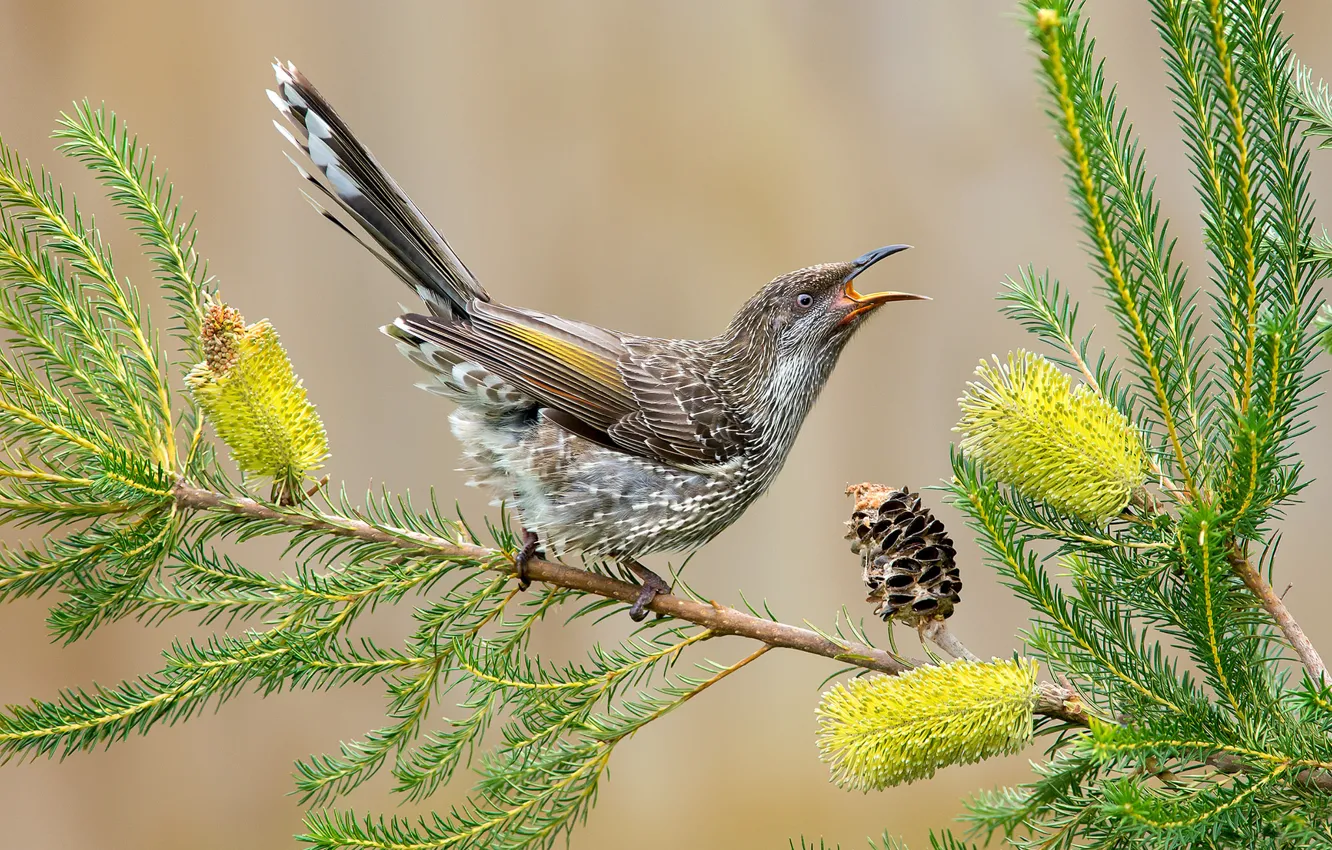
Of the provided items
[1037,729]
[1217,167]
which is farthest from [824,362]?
[1217,167]

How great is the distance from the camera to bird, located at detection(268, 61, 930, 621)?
5.61ft

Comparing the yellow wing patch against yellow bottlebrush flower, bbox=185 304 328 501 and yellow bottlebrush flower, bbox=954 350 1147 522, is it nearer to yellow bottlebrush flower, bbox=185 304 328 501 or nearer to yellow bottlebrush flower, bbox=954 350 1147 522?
yellow bottlebrush flower, bbox=185 304 328 501

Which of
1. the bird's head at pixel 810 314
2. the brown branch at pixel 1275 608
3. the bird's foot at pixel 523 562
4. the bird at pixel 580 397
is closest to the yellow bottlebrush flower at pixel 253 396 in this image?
the bird's foot at pixel 523 562

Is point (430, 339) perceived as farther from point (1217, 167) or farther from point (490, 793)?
point (1217, 167)

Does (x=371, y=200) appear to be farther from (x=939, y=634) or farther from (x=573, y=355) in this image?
(x=939, y=634)

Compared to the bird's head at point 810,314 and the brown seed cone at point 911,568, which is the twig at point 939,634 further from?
the bird's head at point 810,314

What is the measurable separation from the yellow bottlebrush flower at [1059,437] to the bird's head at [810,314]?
3.70 feet

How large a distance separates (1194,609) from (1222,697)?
3.7 inches

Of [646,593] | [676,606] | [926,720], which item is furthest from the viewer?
[646,593]

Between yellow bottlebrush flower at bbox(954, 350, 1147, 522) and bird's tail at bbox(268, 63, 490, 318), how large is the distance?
3.61 feet

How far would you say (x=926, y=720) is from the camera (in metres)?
0.83

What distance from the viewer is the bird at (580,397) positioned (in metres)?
1.71

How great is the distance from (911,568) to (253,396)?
2.45 ft

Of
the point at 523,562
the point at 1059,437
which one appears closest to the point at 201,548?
the point at 523,562
